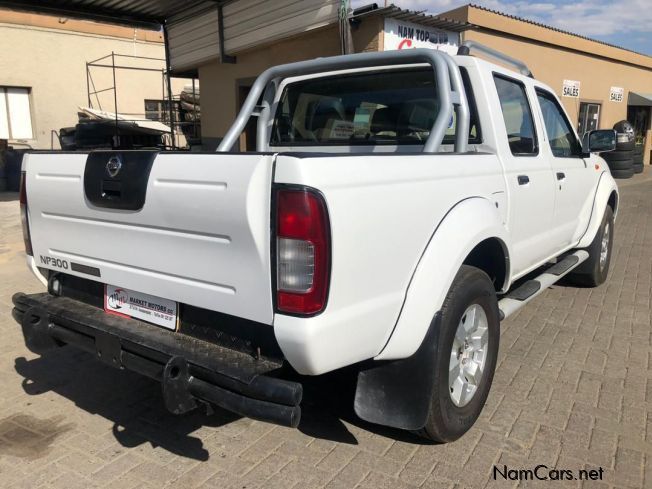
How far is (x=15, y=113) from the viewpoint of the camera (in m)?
19.8

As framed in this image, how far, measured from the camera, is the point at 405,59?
11.4 feet

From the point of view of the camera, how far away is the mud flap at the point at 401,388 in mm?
2535

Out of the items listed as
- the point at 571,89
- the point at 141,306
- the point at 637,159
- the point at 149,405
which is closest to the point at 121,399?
the point at 149,405

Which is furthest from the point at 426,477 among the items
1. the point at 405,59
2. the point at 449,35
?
the point at 449,35

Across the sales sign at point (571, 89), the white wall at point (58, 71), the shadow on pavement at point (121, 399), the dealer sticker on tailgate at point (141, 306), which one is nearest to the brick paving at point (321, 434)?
the shadow on pavement at point (121, 399)

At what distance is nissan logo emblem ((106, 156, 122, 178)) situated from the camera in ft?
8.32

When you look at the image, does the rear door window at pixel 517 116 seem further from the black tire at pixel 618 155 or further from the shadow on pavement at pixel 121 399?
the black tire at pixel 618 155

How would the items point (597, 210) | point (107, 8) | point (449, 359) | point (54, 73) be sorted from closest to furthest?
point (449, 359)
point (597, 210)
point (107, 8)
point (54, 73)

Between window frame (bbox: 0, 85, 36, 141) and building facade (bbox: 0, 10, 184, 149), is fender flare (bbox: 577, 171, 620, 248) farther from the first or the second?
window frame (bbox: 0, 85, 36, 141)

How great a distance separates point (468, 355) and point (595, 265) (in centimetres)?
320

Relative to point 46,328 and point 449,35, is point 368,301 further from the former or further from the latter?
point 449,35

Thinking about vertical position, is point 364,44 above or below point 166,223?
above

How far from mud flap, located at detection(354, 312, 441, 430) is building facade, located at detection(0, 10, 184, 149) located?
2010 centimetres

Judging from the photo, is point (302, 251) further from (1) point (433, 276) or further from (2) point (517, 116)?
(2) point (517, 116)
